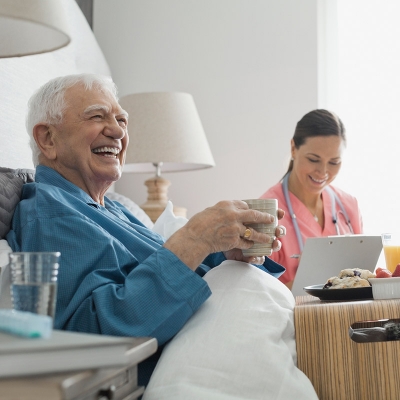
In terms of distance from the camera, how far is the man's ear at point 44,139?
1.50m

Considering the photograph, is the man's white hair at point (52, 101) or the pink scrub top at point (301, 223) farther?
the pink scrub top at point (301, 223)

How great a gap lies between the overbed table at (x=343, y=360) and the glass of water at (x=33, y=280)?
55 cm

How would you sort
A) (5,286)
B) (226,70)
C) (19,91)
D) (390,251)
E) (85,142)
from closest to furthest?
1. (5,286)
2. (85,142)
3. (390,251)
4. (19,91)
5. (226,70)

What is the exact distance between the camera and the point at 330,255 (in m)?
1.80

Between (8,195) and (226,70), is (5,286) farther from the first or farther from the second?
(226,70)

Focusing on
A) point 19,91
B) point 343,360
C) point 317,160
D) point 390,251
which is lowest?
point 343,360

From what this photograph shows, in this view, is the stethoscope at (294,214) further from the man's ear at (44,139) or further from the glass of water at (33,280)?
the glass of water at (33,280)

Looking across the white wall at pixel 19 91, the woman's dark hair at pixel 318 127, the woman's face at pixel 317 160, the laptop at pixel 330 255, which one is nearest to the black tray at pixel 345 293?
the laptop at pixel 330 255

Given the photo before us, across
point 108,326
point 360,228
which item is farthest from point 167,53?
point 108,326

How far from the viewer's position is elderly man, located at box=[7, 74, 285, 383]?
1.07 metres

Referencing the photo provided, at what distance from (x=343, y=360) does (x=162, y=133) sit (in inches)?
78.4

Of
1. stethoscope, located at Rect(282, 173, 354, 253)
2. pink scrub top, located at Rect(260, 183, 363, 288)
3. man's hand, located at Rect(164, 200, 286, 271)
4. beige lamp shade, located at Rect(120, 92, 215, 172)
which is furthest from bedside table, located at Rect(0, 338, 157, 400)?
beige lamp shade, located at Rect(120, 92, 215, 172)

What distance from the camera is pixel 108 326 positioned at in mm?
1039

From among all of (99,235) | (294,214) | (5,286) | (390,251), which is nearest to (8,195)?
(99,235)
